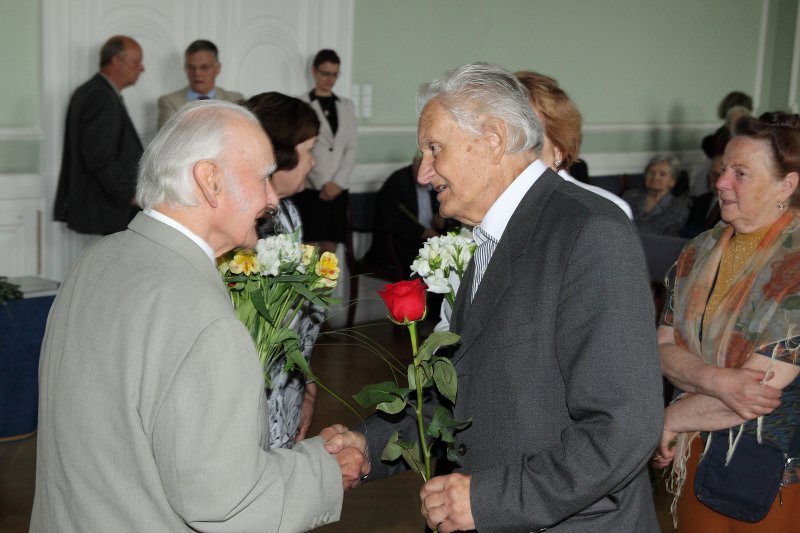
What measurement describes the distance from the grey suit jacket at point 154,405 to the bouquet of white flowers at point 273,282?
0.49 m

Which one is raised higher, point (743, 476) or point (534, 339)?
point (534, 339)

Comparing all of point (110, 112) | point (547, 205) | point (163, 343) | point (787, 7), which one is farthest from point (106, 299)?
point (787, 7)

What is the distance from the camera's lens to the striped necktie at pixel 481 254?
1.84 metres

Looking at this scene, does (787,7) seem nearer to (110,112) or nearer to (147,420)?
(110,112)

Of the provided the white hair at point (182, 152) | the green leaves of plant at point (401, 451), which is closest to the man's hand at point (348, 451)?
the green leaves of plant at point (401, 451)

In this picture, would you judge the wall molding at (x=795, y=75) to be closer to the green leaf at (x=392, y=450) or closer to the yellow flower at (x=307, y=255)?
the yellow flower at (x=307, y=255)

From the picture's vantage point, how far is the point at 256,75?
714 centimetres

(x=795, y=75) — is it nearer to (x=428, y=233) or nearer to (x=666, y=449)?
(x=428, y=233)

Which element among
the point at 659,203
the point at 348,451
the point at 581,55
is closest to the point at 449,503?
the point at 348,451

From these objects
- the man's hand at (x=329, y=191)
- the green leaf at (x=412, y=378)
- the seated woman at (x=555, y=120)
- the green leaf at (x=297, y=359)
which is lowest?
the man's hand at (x=329, y=191)

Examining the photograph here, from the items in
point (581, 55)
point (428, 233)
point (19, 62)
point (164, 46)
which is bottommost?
point (428, 233)

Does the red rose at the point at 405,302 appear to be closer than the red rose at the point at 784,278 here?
Yes

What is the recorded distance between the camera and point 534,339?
1.64 meters

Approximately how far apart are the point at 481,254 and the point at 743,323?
82cm
